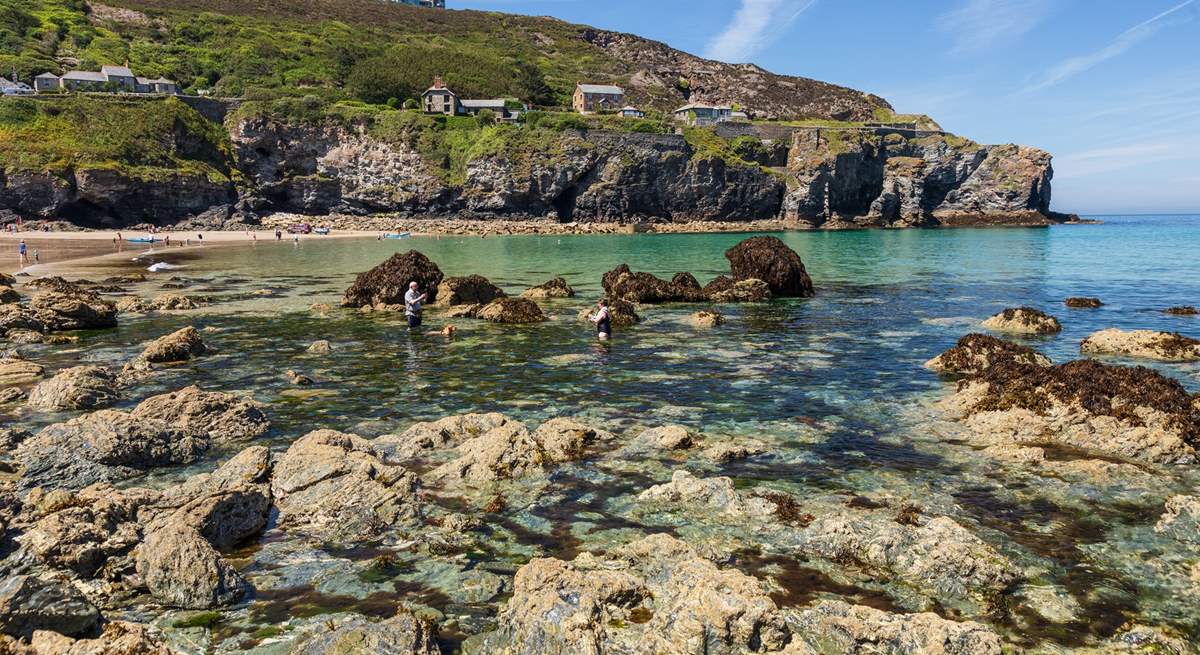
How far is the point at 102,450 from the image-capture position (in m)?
11.2

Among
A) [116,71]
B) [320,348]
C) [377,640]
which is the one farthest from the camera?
[116,71]

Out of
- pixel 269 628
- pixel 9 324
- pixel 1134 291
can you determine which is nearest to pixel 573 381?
pixel 269 628

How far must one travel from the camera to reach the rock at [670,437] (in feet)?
41.6

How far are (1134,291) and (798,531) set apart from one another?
44.0 m

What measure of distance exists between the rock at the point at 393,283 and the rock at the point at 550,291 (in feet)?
16.4

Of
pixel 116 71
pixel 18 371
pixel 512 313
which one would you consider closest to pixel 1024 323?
pixel 512 313

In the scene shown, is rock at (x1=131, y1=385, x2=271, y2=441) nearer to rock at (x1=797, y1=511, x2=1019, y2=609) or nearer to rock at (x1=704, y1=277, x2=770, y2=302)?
rock at (x1=797, y1=511, x2=1019, y2=609)

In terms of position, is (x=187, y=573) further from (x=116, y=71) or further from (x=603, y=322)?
(x=116, y=71)

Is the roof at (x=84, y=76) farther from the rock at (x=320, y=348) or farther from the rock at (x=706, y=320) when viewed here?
the rock at (x=706, y=320)

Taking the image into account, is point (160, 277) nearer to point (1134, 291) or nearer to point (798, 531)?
point (798, 531)

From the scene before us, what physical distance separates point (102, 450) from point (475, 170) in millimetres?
113416

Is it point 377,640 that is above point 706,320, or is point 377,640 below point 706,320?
below

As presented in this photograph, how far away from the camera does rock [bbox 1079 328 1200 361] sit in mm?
20562

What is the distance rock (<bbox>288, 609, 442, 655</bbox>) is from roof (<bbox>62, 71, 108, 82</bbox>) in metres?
147
